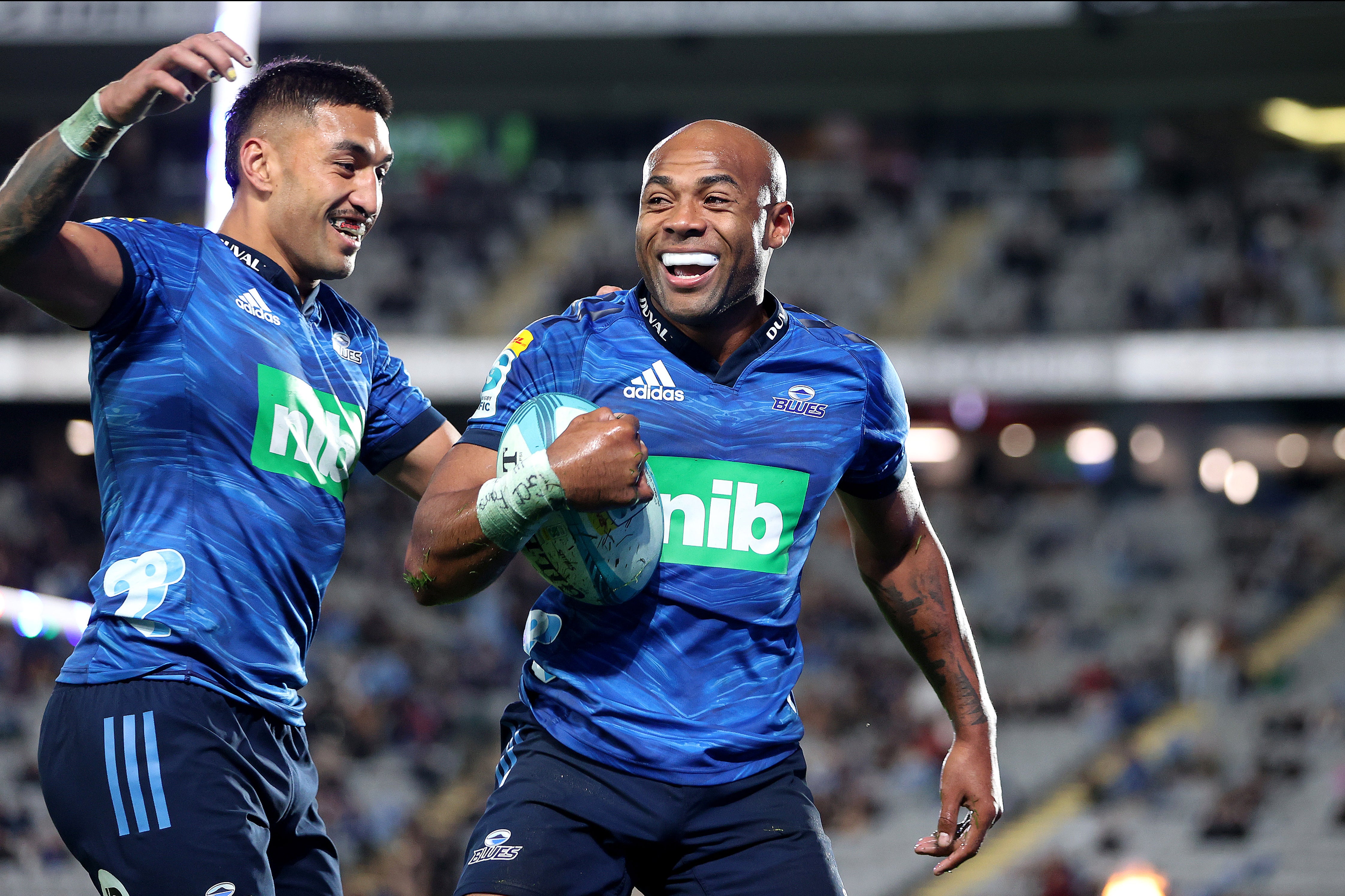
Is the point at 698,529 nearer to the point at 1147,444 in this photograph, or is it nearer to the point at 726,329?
the point at 726,329

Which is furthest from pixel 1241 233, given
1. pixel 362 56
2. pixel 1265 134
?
pixel 362 56

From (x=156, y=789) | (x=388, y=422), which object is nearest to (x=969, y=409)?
(x=388, y=422)

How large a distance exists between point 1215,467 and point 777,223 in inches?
821

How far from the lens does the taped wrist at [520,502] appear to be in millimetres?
2562

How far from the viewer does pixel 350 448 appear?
3.43 meters

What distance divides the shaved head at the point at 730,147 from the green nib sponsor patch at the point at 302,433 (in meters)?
0.98

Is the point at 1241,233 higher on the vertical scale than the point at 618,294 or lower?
higher

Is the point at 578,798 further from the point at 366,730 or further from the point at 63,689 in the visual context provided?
the point at 366,730

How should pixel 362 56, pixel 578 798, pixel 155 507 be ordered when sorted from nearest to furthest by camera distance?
pixel 578 798 < pixel 155 507 < pixel 362 56

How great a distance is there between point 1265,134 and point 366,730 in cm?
1849

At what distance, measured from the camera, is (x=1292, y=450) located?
22.1 meters

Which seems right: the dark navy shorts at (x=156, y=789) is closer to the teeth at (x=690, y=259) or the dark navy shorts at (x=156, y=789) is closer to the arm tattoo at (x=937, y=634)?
the teeth at (x=690, y=259)

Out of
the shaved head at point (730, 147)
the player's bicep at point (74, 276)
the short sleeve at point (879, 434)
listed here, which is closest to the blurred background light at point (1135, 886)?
the short sleeve at point (879, 434)

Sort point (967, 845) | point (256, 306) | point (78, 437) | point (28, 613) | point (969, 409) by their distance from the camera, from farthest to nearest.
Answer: point (78, 437) → point (969, 409) → point (28, 613) → point (256, 306) → point (967, 845)
